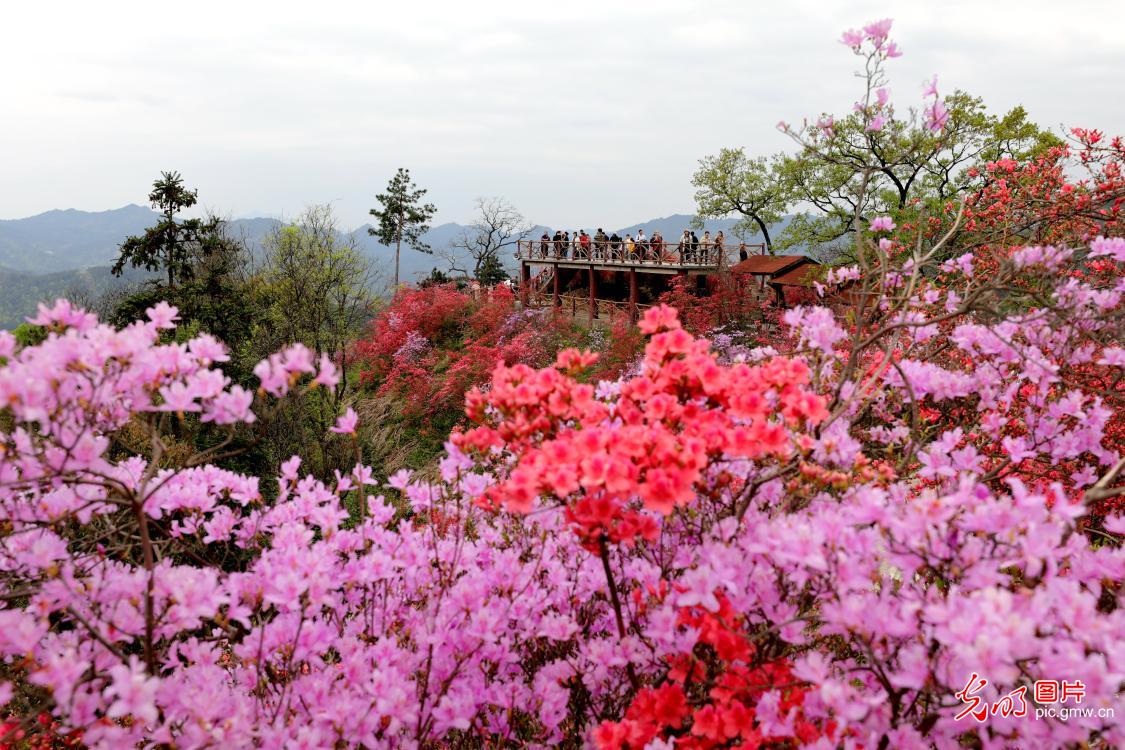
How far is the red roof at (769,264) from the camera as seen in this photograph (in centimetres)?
2133

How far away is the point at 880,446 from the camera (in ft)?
13.0

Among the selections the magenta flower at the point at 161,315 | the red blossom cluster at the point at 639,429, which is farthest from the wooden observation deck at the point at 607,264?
the magenta flower at the point at 161,315

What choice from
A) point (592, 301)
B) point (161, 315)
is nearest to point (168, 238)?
point (592, 301)

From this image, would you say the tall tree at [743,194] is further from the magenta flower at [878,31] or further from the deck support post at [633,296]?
the magenta flower at [878,31]

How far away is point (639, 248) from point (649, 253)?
1.64ft

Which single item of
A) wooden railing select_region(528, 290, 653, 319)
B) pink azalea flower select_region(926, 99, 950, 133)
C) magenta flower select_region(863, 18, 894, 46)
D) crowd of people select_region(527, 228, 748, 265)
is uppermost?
crowd of people select_region(527, 228, 748, 265)

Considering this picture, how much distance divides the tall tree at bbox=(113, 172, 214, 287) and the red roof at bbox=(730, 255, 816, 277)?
16.8 metres

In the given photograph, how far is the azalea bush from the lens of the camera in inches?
64.7

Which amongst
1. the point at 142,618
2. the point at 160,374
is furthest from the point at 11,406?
the point at 142,618

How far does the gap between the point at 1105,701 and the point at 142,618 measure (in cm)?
272

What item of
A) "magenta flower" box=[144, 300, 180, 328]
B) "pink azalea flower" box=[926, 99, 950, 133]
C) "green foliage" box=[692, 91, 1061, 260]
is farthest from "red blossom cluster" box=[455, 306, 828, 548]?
"green foliage" box=[692, 91, 1061, 260]

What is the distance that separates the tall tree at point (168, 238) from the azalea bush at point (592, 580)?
17.0m

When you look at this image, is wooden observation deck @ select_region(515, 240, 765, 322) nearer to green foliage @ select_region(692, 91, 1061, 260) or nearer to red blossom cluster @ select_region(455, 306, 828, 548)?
green foliage @ select_region(692, 91, 1061, 260)

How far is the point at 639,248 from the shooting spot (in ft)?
76.4
